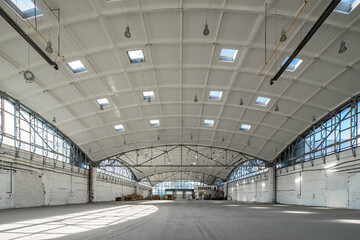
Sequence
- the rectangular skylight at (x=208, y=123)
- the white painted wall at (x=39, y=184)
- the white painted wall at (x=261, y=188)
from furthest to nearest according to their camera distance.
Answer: the white painted wall at (x=261, y=188) < the rectangular skylight at (x=208, y=123) < the white painted wall at (x=39, y=184)

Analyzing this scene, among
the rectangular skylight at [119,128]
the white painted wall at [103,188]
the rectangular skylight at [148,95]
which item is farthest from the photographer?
the white painted wall at [103,188]

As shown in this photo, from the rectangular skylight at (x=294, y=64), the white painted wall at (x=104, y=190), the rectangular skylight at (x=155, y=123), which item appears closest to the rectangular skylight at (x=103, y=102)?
the rectangular skylight at (x=155, y=123)

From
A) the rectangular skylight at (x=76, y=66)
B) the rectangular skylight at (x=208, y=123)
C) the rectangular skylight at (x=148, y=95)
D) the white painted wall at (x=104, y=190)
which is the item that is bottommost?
the white painted wall at (x=104, y=190)

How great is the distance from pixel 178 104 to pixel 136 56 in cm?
970

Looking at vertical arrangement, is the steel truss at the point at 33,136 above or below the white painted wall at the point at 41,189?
above

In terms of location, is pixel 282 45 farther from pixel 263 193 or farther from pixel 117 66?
pixel 263 193

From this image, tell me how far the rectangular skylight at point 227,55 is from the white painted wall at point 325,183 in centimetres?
1435

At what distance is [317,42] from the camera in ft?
59.4

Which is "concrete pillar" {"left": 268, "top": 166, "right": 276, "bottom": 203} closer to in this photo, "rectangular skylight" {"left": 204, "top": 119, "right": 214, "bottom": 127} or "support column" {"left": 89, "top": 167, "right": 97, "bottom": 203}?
"rectangular skylight" {"left": 204, "top": 119, "right": 214, "bottom": 127}

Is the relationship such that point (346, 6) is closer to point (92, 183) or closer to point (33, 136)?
point (33, 136)

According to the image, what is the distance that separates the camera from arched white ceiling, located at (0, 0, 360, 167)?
634 inches

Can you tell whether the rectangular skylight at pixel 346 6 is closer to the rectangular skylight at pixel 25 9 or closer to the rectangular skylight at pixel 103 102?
the rectangular skylight at pixel 25 9

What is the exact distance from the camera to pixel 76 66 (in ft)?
71.6

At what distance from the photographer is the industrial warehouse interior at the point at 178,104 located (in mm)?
12766
